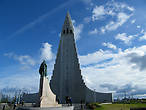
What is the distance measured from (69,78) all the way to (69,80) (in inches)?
20.6

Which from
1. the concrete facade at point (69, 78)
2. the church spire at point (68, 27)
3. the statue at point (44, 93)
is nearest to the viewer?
the statue at point (44, 93)

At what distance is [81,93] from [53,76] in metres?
9.00

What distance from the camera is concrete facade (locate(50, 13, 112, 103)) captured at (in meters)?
32.8

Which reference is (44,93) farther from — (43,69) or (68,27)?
(68,27)

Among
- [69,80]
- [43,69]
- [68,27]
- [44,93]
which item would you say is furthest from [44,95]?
[68,27]

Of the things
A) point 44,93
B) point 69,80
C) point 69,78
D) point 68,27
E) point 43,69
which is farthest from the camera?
point 68,27

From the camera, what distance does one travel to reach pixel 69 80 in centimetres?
3550

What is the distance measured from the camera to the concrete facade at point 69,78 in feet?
108

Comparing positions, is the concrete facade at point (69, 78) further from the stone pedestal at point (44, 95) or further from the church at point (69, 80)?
the stone pedestal at point (44, 95)

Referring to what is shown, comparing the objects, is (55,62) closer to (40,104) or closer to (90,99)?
(90,99)

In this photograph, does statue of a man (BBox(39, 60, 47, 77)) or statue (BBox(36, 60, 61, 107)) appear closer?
statue (BBox(36, 60, 61, 107))

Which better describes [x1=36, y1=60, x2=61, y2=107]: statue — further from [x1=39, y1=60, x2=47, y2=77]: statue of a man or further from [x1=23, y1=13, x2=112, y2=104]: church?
[x1=23, y1=13, x2=112, y2=104]: church

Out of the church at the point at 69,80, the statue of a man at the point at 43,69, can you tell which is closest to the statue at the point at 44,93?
the statue of a man at the point at 43,69

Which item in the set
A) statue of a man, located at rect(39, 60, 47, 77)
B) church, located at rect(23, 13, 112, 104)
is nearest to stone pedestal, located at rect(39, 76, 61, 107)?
statue of a man, located at rect(39, 60, 47, 77)
